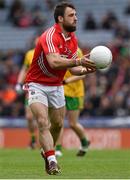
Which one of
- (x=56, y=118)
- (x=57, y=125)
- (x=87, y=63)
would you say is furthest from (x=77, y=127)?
(x=87, y=63)

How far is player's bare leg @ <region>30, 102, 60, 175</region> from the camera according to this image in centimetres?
1252

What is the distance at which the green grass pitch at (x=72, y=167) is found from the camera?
12140 mm

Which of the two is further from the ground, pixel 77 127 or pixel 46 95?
pixel 46 95

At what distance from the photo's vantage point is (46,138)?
41.7 ft

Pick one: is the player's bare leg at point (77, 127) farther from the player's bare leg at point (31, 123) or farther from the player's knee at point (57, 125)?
the player's knee at point (57, 125)

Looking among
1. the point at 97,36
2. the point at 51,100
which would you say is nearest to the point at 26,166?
the point at 51,100

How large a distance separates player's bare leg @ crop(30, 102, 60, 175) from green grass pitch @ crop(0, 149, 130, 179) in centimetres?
16

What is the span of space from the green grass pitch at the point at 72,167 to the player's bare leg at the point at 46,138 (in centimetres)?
16

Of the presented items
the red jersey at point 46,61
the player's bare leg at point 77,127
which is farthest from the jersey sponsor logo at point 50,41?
the player's bare leg at point 77,127

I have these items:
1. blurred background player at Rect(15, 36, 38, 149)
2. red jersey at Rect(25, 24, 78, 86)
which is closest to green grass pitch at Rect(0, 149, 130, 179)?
red jersey at Rect(25, 24, 78, 86)

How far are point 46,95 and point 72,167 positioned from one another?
176 centimetres

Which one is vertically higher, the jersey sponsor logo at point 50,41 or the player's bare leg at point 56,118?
the jersey sponsor logo at point 50,41

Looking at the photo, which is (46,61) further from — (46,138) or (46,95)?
(46,138)

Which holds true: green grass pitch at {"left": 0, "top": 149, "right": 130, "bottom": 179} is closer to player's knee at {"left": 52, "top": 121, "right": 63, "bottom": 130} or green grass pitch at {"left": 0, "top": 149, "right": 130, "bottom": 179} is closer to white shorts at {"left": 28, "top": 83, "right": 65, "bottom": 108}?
player's knee at {"left": 52, "top": 121, "right": 63, "bottom": 130}
